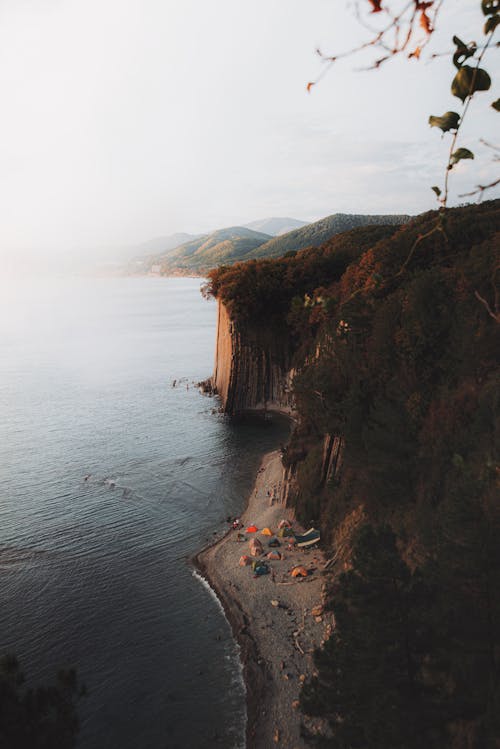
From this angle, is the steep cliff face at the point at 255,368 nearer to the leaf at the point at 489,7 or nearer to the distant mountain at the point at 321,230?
the leaf at the point at 489,7

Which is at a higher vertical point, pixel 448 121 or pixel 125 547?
pixel 448 121

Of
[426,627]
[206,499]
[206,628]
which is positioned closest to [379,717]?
[426,627]

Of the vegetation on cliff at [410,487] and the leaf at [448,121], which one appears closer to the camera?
the leaf at [448,121]

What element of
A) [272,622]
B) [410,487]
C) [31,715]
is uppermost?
[410,487]

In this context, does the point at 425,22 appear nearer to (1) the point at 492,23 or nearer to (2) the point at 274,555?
(1) the point at 492,23

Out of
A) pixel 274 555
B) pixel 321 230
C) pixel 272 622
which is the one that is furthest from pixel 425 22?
pixel 321 230

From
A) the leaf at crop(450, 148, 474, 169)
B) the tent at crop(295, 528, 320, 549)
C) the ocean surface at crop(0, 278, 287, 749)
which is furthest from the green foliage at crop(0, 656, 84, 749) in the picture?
the tent at crop(295, 528, 320, 549)

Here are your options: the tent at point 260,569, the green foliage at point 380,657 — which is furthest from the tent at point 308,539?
the green foliage at point 380,657

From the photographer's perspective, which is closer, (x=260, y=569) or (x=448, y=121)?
(x=448, y=121)
